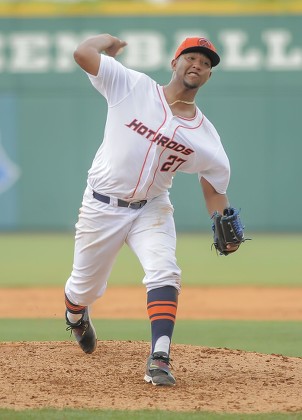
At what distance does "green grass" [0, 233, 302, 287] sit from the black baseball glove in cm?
550

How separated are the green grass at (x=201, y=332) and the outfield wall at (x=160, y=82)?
9.30m

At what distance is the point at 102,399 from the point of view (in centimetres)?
442

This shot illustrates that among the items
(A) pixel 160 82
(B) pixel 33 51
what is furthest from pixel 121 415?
(B) pixel 33 51

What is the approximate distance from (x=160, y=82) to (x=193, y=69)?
40.6 feet

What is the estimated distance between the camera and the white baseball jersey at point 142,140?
4891 millimetres

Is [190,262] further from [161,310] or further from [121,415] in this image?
[121,415]

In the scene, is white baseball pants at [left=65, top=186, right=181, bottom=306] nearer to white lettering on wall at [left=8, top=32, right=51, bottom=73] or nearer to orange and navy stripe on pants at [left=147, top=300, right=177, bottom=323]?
orange and navy stripe on pants at [left=147, top=300, right=177, bottom=323]

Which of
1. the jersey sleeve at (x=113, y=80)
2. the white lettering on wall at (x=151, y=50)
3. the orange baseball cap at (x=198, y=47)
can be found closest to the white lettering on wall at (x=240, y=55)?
the white lettering on wall at (x=151, y=50)

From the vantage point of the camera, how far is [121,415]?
4090mm

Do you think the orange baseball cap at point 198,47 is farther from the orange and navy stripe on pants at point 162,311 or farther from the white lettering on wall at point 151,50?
the white lettering on wall at point 151,50

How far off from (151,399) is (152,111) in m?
1.51

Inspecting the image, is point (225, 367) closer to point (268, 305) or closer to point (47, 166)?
point (268, 305)

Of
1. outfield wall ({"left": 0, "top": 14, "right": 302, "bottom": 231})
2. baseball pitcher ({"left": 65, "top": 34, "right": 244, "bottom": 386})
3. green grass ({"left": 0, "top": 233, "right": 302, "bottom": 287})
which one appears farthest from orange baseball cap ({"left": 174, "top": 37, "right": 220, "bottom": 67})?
outfield wall ({"left": 0, "top": 14, "right": 302, "bottom": 231})

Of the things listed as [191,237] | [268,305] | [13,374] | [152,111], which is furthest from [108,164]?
[191,237]
